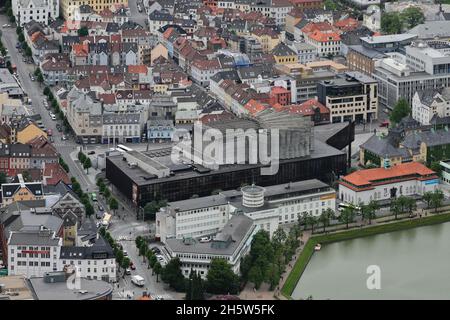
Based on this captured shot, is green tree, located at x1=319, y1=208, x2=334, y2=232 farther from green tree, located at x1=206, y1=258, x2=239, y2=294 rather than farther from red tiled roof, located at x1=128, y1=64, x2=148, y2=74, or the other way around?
red tiled roof, located at x1=128, y1=64, x2=148, y2=74

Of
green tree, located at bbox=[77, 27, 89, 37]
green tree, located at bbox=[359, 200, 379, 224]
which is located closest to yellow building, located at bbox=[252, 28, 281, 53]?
green tree, located at bbox=[77, 27, 89, 37]

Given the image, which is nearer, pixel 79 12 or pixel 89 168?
pixel 89 168

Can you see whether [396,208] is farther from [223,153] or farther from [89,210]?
[89,210]

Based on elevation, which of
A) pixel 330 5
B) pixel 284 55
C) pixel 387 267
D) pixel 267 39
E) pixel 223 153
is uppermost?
pixel 330 5

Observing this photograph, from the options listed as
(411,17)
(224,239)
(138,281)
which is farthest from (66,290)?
(411,17)
